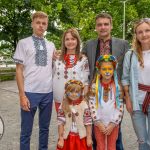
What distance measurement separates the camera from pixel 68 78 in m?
4.77

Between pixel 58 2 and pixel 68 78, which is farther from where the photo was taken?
pixel 58 2

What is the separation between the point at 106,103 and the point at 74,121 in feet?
1.57

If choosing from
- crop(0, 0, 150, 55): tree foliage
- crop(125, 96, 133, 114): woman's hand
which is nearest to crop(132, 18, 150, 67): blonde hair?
crop(125, 96, 133, 114): woman's hand

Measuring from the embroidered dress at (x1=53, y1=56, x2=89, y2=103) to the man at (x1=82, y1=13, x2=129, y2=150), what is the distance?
12 centimetres

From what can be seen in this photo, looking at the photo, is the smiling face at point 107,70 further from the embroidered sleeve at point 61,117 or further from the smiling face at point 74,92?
the embroidered sleeve at point 61,117

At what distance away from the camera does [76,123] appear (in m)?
4.59

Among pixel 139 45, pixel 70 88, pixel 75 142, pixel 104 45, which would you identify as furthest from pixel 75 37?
pixel 75 142

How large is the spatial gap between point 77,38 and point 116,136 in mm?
1410

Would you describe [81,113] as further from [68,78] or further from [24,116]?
[24,116]

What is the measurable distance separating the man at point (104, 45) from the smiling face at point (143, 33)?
63 centimetres

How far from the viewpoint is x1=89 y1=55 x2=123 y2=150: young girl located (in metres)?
4.55

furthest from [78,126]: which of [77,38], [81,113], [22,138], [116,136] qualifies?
[77,38]

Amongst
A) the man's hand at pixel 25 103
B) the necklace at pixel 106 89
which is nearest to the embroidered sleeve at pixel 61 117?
the man's hand at pixel 25 103

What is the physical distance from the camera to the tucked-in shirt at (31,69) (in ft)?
15.7
